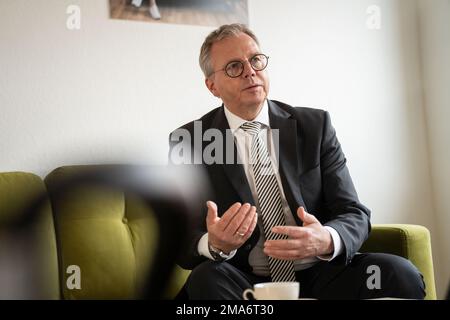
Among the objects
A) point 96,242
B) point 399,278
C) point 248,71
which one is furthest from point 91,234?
point 399,278

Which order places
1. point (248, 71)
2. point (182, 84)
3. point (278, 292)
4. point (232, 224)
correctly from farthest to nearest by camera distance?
point (182, 84) → point (248, 71) → point (232, 224) → point (278, 292)

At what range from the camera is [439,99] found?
2.83 metres

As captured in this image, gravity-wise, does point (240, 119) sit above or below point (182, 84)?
below

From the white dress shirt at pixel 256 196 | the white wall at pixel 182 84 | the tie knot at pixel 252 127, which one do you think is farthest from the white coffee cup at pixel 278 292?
the white wall at pixel 182 84

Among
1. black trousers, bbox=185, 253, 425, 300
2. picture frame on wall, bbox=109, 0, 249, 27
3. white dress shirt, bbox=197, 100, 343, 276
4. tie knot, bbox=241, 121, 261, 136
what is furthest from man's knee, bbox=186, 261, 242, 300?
picture frame on wall, bbox=109, 0, 249, 27

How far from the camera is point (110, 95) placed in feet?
7.53

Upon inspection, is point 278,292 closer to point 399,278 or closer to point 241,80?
point 399,278

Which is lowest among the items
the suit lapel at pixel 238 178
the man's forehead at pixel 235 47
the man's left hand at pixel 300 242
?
the man's left hand at pixel 300 242

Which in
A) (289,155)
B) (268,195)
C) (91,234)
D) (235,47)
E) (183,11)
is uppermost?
(183,11)

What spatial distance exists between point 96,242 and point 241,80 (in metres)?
0.72

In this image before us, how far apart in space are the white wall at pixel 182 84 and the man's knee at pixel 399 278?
1.04 metres

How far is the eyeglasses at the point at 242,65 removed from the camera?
1.98 meters

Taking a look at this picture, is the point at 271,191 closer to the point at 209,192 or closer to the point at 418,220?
the point at 209,192

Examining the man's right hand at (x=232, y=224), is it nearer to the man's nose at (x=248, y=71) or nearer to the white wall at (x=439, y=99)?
the man's nose at (x=248, y=71)
